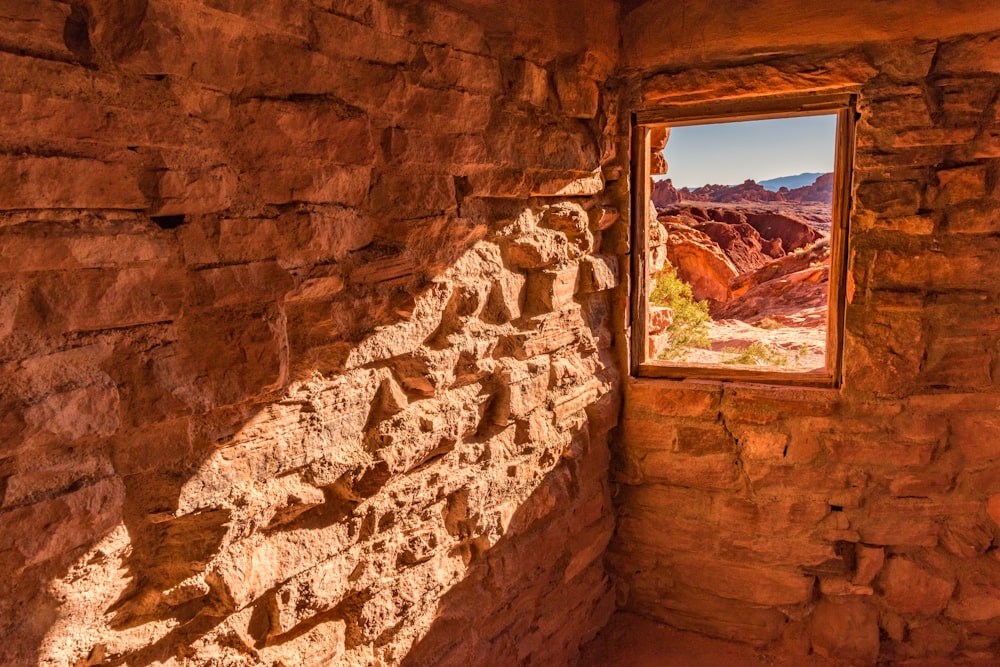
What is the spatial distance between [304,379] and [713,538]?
1.98 m

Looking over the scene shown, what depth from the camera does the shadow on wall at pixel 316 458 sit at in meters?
1.31

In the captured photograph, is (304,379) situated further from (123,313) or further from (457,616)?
(457,616)

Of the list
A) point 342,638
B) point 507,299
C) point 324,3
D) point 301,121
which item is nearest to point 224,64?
point 301,121

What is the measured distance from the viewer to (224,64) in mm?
1468

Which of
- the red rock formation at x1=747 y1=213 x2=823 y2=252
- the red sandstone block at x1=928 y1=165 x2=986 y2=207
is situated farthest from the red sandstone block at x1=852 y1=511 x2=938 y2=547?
the red rock formation at x1=747 y1=213 x2=823 y2=252

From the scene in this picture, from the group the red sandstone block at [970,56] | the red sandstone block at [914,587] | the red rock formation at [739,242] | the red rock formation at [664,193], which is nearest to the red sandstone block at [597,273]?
the red sandstone block at [970,56]

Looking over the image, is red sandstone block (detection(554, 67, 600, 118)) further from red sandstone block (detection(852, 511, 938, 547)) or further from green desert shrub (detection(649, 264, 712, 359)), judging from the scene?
red sandstone block (detection(852, 511, 938, 547))

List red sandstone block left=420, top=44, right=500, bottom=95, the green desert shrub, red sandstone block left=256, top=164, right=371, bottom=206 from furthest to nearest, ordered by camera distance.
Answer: the green desert shrub
red sandstone block left=420, top=44, right=500, bottom=95
red sandstone block left=256, top=164, right=371, bottom=206

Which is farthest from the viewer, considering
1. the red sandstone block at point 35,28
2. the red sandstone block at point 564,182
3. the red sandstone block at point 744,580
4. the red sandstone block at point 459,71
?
the red sandstone block at point 744,580

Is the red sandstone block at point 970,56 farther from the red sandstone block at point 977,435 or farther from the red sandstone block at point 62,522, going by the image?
the red sandstone block at point 62,522

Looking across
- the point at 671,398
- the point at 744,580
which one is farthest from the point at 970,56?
the point at 744,580

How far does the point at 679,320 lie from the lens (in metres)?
4.09

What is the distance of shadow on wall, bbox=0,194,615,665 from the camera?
1.31 m

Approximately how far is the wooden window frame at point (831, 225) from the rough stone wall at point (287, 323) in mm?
350
